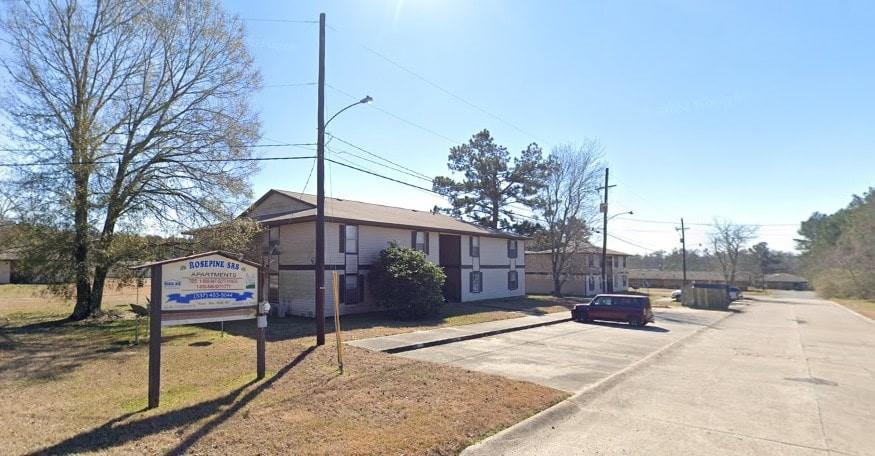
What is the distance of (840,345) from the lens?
1717cm

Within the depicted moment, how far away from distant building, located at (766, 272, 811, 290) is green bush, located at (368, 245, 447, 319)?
113 meters

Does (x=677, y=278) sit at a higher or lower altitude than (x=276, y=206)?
lower

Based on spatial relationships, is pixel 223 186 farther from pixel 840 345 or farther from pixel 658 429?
pixel 840 345

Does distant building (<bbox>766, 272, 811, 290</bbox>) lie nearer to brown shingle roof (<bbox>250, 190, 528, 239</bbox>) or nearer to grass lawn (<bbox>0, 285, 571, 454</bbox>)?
brown shingle roof (<bbox>250, 190, 528, 239</bbox>)

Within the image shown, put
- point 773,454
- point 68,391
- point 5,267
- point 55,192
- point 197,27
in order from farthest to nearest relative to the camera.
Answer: point 5,267
point 197,27
point 55,192
point 68,391
point 773,454

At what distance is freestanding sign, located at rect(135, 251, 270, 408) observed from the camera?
789cm

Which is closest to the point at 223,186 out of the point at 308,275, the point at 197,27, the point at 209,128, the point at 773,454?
the point at 209,128

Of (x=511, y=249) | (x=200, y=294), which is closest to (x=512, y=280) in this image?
(x=511, y=249)

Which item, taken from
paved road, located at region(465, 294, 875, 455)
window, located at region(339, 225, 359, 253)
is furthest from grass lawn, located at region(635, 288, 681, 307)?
paved road, located at region(465, 294, 875, 455)

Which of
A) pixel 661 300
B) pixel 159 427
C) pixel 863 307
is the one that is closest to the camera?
pixel 159 427

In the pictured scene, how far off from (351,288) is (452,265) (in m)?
9.41

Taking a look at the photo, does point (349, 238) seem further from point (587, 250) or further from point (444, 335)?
point (587, 250)

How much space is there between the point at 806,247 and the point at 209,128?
408 feet

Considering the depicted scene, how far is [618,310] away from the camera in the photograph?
22953 millimetres
